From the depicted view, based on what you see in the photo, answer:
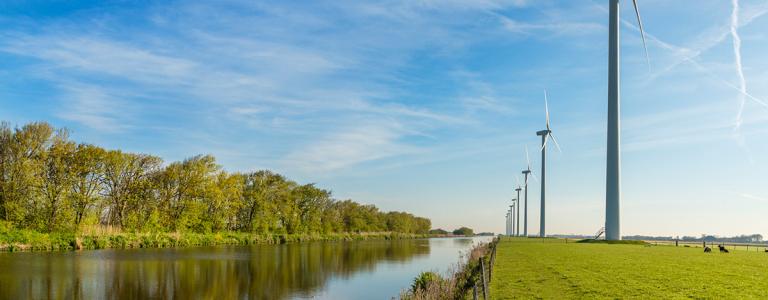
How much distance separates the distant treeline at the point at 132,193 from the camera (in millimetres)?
58312

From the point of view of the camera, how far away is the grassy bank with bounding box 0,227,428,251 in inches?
1977

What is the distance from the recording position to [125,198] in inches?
2840

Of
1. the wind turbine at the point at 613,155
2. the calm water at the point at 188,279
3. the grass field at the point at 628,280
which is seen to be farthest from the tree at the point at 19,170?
the wind turbine at the point at 613,155

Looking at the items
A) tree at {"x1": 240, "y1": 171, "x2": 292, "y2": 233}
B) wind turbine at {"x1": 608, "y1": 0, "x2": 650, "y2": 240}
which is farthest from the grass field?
tree at {"x1": 240, "y1": 171, "x2": 292, "y2": 233}

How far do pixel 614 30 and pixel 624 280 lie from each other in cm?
4508

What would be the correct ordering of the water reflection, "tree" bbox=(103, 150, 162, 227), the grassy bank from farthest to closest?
"tree" bbox=(103, 150, 162, 227), the grassy bank, the water reflection

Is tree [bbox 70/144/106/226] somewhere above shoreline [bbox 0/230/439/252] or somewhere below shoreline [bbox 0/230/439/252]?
above

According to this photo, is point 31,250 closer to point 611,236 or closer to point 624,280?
point 624,280

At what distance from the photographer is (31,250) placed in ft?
161

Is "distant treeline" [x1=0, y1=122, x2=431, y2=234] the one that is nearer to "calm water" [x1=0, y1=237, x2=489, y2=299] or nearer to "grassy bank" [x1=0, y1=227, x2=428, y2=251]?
"grassy bank" [x1=0, y1=227, x2=428, y2=251]

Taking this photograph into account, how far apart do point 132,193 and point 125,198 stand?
5.09ft

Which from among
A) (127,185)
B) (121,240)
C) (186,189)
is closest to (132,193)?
(127,185)

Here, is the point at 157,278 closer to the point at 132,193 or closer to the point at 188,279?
the point at 188,279

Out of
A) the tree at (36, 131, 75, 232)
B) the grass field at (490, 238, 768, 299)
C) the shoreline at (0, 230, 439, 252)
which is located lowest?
the shoreline at (0, 230, 439, 252)
